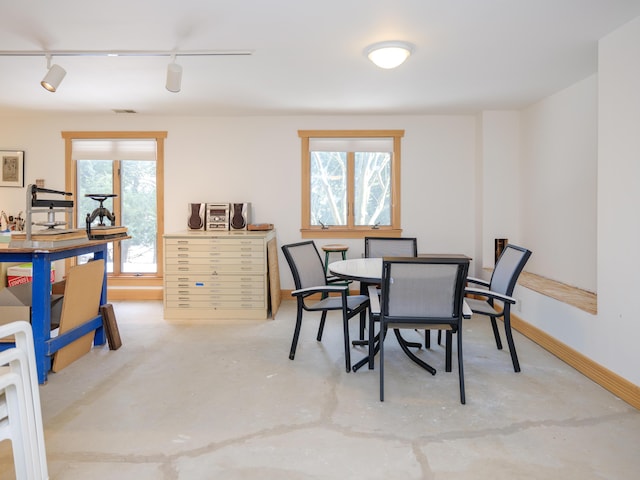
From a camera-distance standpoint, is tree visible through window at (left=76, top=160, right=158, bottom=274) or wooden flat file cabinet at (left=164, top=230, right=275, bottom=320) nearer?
wooden flat file cabinet at (left=164, top=230, right=275, bottom=320)

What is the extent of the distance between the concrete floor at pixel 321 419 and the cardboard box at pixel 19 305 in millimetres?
438

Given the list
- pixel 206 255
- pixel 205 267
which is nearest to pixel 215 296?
pixel 205 267

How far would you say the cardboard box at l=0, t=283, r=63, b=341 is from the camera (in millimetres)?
2818

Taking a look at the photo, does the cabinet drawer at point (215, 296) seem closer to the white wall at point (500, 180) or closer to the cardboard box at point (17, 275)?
the cardboard box at point (17, 275)

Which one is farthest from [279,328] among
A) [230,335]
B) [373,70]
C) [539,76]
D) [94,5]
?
[539,76]

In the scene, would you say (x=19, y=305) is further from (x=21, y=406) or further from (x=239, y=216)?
(x=239, y=216)

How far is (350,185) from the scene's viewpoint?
5.43 metres

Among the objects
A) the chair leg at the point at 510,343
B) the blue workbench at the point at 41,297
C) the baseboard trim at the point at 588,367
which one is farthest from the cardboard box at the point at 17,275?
the baseboard trim at the point at 588,367

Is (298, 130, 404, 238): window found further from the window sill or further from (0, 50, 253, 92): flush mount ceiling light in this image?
(0, 50, 253, 92): flush mount ceiling light

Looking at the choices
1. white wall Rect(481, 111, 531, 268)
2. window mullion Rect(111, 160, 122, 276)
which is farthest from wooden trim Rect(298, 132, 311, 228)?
window mullion Rect(111, 160, 122, 276)

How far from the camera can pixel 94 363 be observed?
10.3ft

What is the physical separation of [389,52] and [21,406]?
296 centimetres

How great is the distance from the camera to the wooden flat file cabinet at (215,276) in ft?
14.7

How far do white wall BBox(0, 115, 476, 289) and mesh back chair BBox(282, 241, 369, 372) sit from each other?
1.99m
